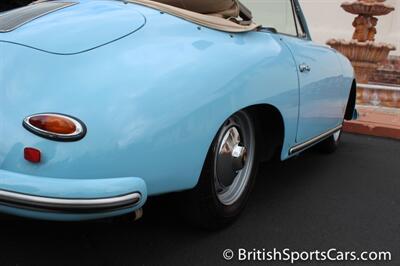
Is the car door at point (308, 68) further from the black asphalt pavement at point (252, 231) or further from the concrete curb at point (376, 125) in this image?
the concrete curb at point (376, 125)

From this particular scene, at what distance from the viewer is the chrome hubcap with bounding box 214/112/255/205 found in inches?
105

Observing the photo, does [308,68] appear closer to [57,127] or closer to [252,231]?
[252,231]

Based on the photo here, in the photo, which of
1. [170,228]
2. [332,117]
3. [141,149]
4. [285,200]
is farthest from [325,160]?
[141,149]

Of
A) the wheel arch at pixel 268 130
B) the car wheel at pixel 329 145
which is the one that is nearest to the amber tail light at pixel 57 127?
the wheel arch at pixel 268 130

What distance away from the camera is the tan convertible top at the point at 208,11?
2.61 metres

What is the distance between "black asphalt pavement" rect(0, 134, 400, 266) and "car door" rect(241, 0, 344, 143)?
0.46 m

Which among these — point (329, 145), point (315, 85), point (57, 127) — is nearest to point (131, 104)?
point (57, 127)

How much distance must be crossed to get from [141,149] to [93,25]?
25.7 inches

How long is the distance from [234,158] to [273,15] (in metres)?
1.47

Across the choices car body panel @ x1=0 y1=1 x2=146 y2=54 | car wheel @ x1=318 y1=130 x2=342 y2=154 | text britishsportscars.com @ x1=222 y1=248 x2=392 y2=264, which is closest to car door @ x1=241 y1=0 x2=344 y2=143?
car wheel @ x1=318 y1=130 x2=342 y2=154

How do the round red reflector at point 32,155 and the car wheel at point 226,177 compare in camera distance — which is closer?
the round red reflector at point 32,155

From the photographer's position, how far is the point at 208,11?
288 cm

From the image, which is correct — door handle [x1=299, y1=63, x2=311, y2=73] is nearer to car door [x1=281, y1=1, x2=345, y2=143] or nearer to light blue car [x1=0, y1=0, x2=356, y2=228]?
car door [x1=281, y1=1, x2=345, y2=143]

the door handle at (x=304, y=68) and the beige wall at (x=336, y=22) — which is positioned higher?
the door handle at (x=304, y=68)
